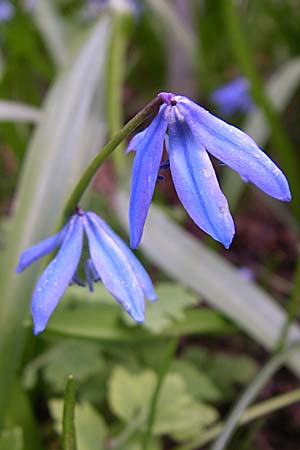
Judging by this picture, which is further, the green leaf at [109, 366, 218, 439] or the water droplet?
the green leaf at [109, 366, 218, 439]

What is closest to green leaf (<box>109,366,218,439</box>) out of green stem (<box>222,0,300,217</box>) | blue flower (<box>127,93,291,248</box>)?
blue flower (<box>127,93,291,248</box>)

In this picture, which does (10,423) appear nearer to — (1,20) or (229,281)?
(229,281)

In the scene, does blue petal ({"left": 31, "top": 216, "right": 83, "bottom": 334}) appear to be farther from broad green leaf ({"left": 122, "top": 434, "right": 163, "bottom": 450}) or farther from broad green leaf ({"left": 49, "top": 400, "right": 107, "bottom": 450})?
broad green leaf ({"left": 122, "top": 434, "right": 163, "bottom": 450})

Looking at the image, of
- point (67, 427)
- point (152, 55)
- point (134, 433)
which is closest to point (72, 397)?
point (67, 427)

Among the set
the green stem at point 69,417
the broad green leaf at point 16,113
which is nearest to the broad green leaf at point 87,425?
the green stem at point 69,417

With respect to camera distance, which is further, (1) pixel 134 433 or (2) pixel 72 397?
(1) pixel 134 433

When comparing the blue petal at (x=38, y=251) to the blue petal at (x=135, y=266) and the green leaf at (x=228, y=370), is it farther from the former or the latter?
the green leaf at (x=228, y=370)

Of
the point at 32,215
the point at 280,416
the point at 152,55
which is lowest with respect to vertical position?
the point at 280,416
